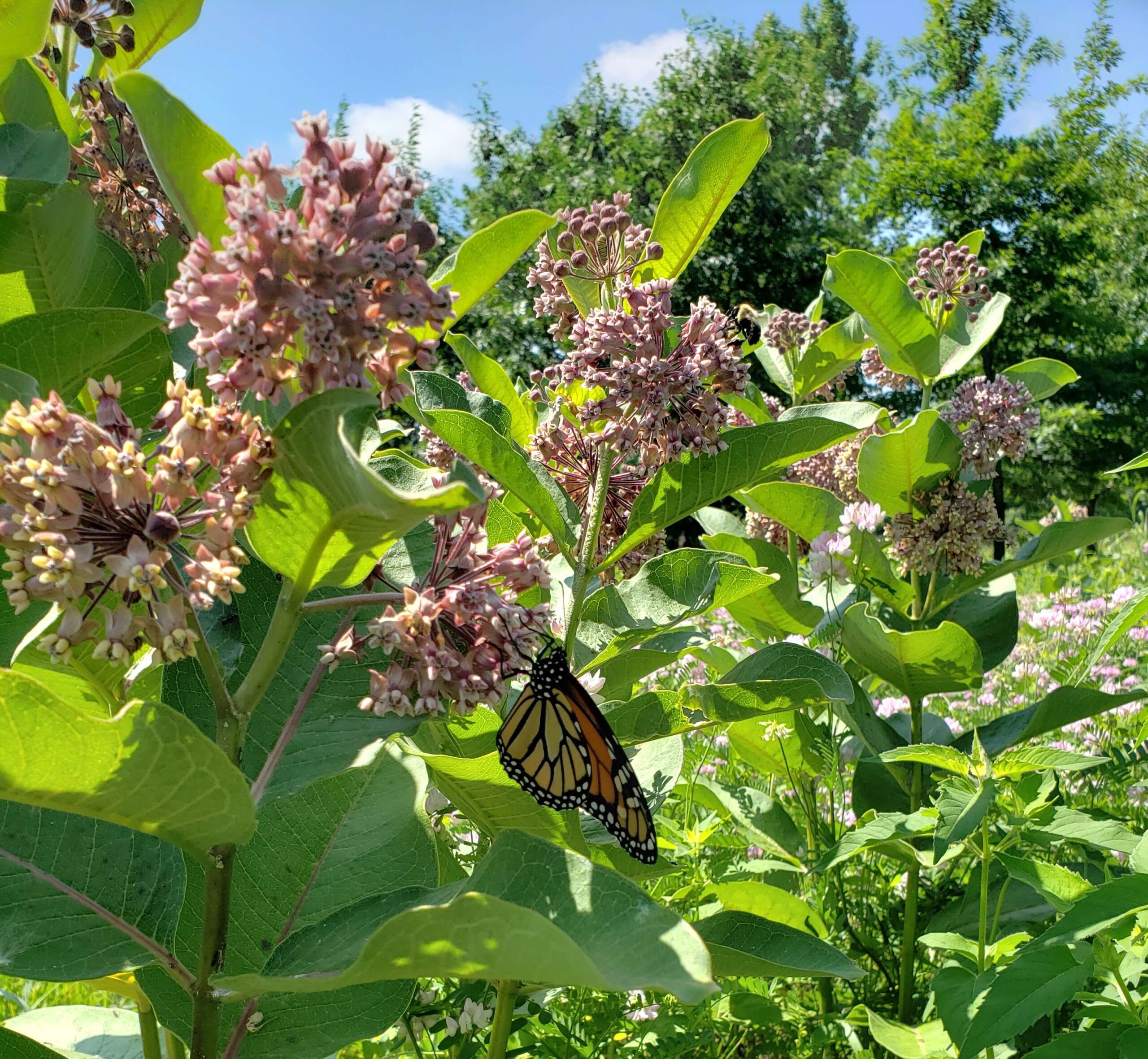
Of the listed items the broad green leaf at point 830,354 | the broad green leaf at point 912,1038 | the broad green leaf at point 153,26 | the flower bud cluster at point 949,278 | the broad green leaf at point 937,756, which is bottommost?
the broad green leaf at point 912,1038

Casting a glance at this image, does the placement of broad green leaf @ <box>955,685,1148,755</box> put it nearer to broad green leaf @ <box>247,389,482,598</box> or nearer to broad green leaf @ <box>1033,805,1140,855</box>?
broad green leaf @ <box>1033,805,1140,855</box>

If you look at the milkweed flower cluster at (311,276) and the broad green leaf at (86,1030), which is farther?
the broad green leaf at (86,1030)

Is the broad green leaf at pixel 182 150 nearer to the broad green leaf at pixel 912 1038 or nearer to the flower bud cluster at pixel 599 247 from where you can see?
the flower bud cluster at pixel 599 247

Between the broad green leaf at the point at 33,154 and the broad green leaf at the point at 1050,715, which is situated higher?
the broad green leaf at the point at 33,154

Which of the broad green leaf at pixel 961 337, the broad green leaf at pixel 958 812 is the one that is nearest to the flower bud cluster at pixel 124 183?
the broad green leaf at pixel 958 812

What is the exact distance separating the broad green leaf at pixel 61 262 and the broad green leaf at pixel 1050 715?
232 centimetres

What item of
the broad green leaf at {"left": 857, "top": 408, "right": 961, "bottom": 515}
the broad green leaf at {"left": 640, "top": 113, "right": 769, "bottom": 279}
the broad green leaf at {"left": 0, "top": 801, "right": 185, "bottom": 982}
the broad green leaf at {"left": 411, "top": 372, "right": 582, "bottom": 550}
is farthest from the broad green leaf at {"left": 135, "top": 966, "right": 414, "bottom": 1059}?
the broad green leaf at {"left": 857, "top": 408, "right": 961, "bottom": 515}

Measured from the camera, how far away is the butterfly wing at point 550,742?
1.46 meters

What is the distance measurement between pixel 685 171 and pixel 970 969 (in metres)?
1.73

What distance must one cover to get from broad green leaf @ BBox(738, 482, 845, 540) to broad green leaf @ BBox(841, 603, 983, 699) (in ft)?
1.17

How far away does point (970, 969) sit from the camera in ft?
6.59

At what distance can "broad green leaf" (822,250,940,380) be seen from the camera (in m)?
2.48

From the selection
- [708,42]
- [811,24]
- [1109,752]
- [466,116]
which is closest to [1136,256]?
[708,42]

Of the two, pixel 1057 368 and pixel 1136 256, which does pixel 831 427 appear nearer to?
pixel 1057 368
